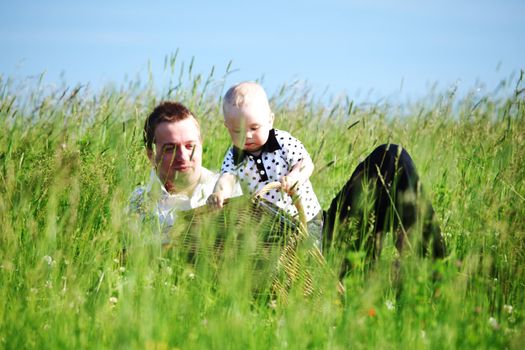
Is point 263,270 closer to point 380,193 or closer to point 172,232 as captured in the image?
point 172,232

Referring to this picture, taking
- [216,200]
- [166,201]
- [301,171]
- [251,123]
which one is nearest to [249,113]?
[251,123]

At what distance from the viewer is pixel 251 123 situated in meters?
3.45

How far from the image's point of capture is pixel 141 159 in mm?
3824

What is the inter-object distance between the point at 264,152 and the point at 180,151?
1.51 ft

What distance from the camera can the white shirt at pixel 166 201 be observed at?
276 centimetres

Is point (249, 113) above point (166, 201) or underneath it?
above

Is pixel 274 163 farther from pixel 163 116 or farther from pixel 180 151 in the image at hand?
pixel 163 116

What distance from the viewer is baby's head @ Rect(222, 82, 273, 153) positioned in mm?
3434

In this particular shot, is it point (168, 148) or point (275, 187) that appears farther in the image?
point (168, 148)

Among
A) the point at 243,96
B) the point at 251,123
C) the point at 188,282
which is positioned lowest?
the point at 188,282

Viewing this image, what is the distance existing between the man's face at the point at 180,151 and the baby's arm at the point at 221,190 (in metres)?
0.29

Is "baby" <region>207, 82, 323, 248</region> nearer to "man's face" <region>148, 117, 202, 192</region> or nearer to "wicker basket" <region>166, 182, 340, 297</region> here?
"man's face" <region>148, 117, 202, 192</region>

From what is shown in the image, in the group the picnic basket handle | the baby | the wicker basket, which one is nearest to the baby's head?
the baby

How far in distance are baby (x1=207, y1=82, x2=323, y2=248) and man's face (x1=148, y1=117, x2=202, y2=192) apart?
161 mm
